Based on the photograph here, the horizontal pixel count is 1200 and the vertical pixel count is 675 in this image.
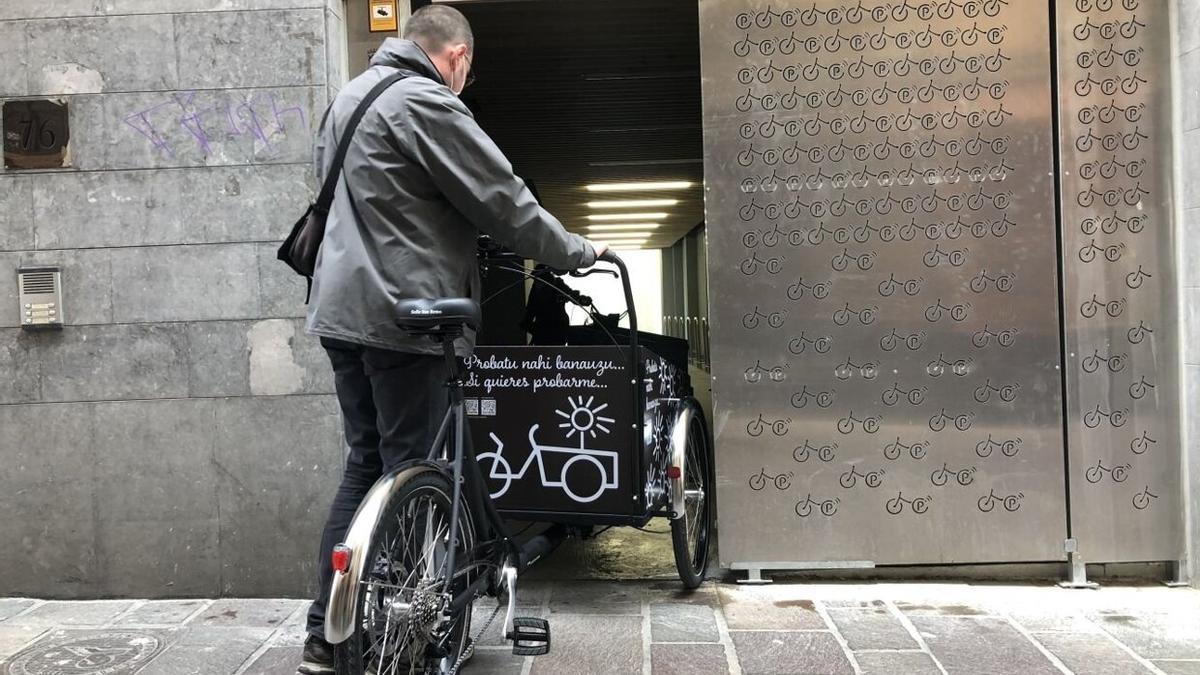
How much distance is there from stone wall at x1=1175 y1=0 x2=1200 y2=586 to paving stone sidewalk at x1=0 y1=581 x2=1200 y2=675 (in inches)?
19.4

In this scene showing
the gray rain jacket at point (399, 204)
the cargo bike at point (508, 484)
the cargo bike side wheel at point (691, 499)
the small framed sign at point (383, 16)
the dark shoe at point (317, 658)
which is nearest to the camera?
the cargo bike at point (508, 484)

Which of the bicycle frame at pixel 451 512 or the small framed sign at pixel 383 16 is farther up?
the small framed sign at pixel 383 16

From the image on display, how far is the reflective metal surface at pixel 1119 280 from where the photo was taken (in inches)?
162

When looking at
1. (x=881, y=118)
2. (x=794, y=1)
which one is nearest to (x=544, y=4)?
(x=794, y=1)

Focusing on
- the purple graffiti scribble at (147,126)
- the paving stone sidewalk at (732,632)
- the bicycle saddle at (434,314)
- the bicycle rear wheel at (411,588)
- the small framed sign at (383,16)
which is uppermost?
the small framed sign at (383,16)

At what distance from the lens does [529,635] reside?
295cm

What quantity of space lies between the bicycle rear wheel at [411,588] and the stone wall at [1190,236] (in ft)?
11.0

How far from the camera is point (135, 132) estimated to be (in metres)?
4.11

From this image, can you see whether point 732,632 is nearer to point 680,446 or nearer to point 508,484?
point 680,446

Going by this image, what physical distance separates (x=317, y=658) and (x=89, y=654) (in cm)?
Result: 126

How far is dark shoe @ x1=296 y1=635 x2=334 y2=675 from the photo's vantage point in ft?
9.36

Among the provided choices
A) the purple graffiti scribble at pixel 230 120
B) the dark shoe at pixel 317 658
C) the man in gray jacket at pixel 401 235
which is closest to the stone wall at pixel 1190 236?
the man in gray jacket at pixel 401 235

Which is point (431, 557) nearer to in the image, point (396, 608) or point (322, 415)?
point (396, 608)

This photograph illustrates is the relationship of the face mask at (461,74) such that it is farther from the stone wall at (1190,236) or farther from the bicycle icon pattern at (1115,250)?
the stone wall at (1190,236)
